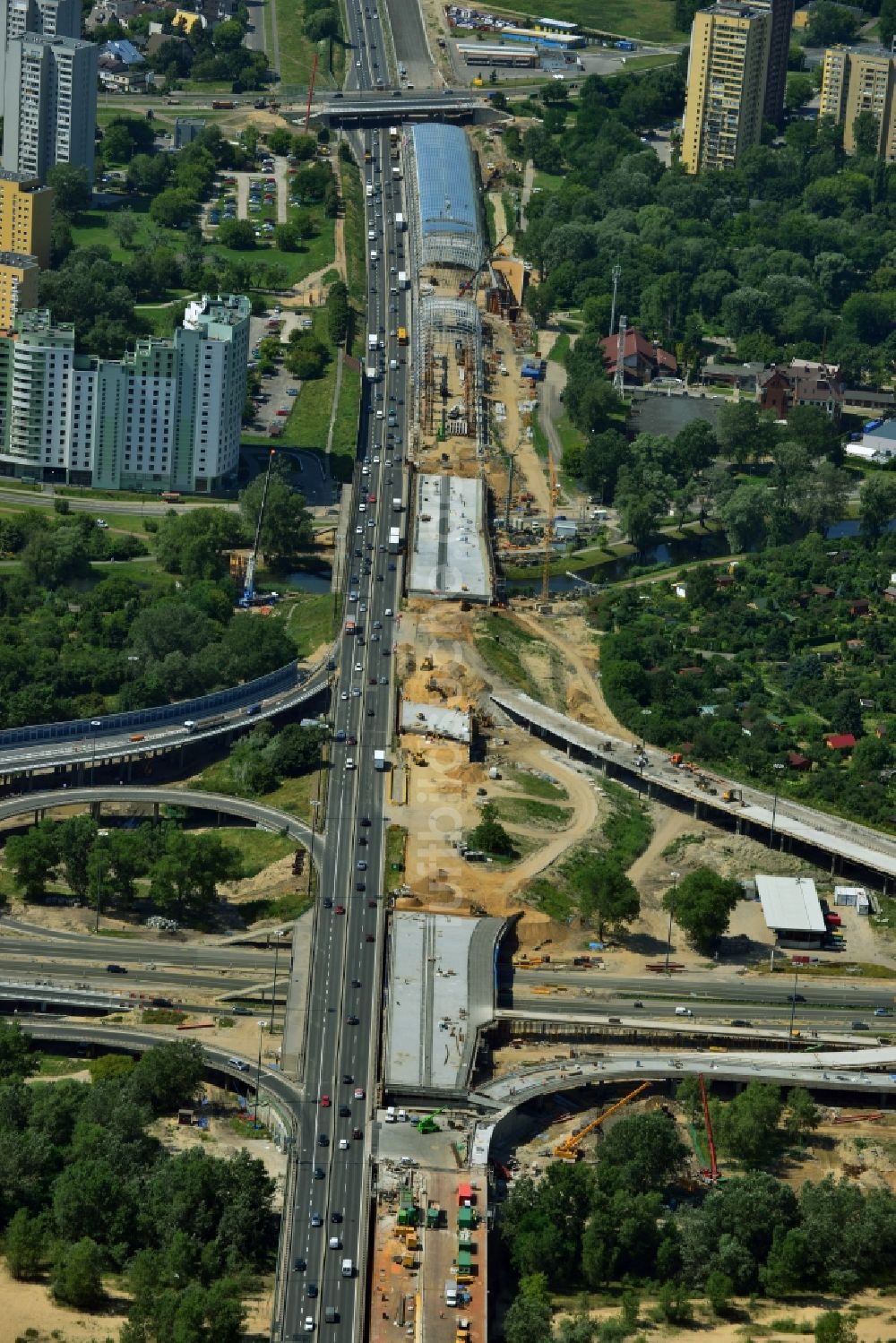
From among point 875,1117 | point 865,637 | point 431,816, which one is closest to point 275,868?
point 431,816

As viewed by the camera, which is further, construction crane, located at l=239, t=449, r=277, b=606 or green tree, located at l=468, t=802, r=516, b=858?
construction crane, located at l=239, t=449, r=277, b=606

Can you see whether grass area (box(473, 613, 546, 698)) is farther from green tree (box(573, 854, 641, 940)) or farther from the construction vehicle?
the construction vehicle

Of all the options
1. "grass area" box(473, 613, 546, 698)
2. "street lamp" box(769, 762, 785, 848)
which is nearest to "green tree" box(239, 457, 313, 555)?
"grass area" box(473, 613, 546, 698)

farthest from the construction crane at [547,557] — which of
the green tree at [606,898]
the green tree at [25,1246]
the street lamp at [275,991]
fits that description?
the green tree at [25,1246]

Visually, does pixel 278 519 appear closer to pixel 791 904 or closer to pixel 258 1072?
pixel 791 904

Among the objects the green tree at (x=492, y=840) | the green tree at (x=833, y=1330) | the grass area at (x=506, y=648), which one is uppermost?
the grass area at (x=506, y=648)

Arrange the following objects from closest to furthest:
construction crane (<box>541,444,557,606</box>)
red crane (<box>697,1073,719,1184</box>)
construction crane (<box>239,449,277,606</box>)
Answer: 1. red crane (<box>697,1073,719,1184</box>)
2. construction crane (<box>239,449,277,606</box>)
3. construction crane (<box>541,444,557,606</box>)

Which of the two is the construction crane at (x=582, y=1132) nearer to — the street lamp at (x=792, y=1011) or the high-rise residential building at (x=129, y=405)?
the street lamp at (x=792, y=1011)
